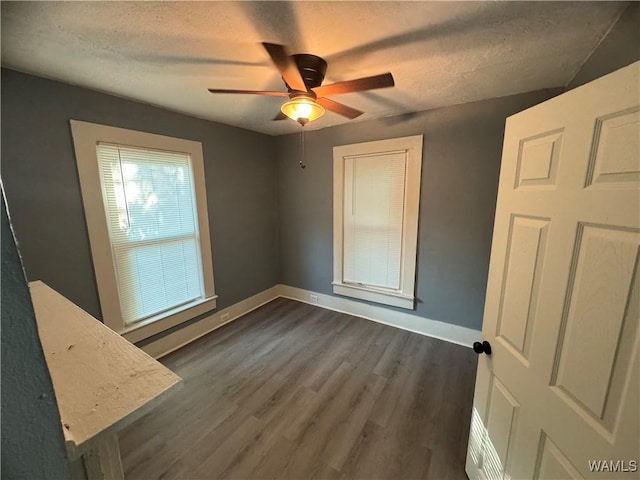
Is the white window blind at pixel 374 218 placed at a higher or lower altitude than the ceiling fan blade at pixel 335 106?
lower

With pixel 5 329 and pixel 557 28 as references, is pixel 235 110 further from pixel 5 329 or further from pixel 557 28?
pixel 5 329

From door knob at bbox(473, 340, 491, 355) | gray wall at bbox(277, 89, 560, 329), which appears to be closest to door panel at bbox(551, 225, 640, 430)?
door knob at bbox(473, 340, 491, 355)

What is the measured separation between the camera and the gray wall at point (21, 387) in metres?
0.31

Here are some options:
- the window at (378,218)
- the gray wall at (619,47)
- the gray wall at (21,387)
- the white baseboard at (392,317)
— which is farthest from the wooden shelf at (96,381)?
the white baseboard at (392,317)

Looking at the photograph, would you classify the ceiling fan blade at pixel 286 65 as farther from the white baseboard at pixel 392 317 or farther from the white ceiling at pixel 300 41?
the white baseboard at pixel 392 317

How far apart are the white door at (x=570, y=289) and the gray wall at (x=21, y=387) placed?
1190 mm

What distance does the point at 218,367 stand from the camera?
90.6 inches

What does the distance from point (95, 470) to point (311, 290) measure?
3117mm

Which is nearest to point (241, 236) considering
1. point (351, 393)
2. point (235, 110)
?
point (235, 110)

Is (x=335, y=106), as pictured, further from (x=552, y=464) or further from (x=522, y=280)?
(x=552, y=464)

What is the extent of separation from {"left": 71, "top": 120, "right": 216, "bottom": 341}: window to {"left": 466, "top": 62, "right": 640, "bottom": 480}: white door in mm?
2590

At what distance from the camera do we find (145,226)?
2293 millimetres

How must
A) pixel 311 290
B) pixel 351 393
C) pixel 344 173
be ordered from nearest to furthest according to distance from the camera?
pixel 351 393 → pixel 344 173 → pixel 311 290

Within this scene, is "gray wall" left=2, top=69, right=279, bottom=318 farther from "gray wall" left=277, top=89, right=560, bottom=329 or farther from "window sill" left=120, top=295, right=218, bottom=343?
"gray wall" left=277, top=89, right=560, bottom=329
